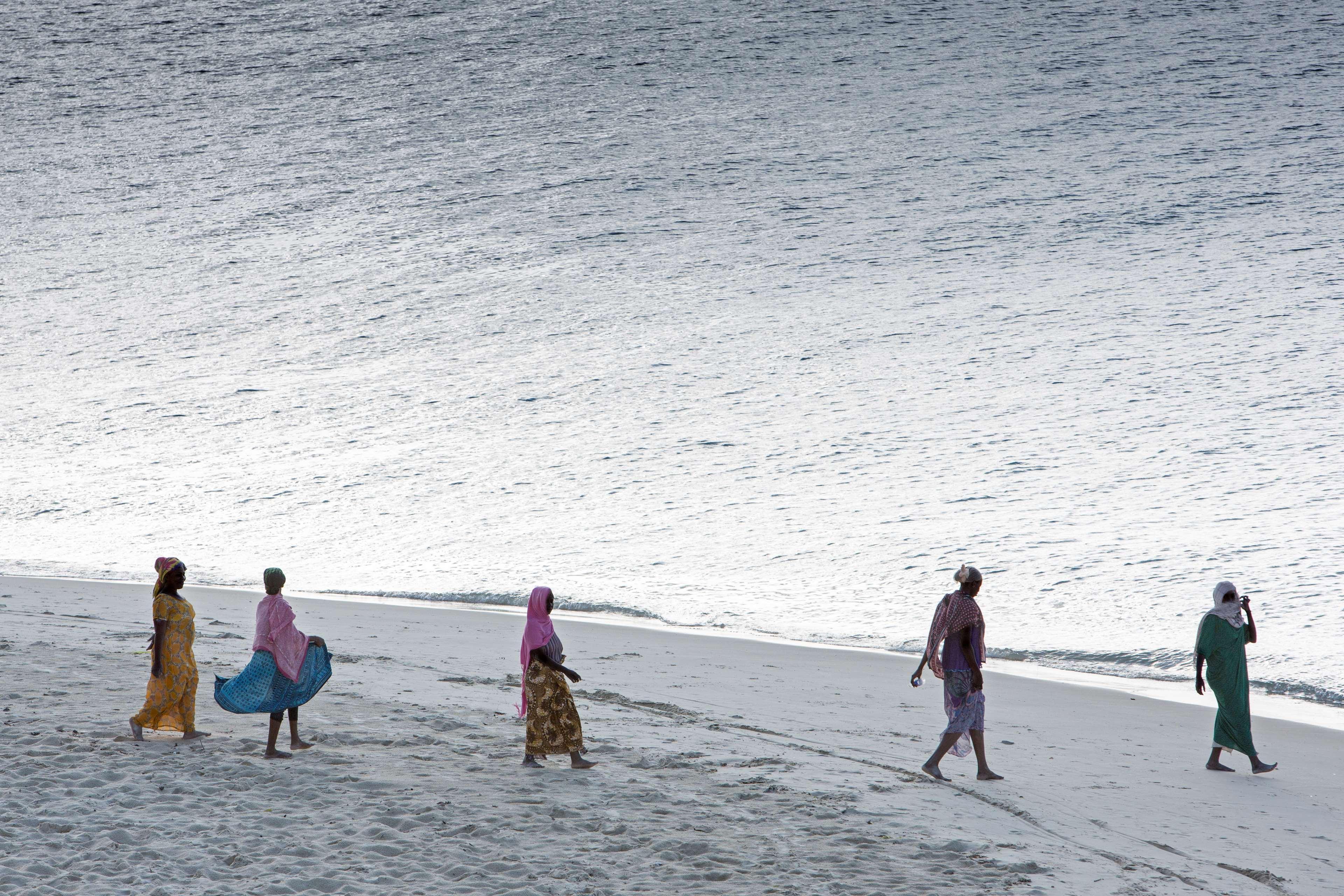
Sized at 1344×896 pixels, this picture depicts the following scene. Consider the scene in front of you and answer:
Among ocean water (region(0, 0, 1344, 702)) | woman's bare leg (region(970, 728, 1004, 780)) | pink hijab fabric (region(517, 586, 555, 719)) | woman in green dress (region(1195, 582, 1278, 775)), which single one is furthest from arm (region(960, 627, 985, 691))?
ocean water (region(0, 0, 1344, 702))

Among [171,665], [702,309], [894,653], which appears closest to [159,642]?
[171,665]

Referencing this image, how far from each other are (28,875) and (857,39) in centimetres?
5193

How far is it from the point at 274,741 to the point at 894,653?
894 centimetres

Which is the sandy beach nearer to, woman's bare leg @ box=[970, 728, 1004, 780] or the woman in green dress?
woman's bare leg @ box=[970, 728, 1004, 780]

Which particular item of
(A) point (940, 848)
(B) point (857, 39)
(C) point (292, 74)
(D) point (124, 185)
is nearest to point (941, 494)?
(A) point (940, 848)

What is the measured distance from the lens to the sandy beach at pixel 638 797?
609 centimetres

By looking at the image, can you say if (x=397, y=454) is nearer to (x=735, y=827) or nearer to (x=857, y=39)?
(x=735, y=827)

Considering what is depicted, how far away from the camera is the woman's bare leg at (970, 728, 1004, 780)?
25.3 ft

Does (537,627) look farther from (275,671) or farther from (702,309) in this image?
(702,309)

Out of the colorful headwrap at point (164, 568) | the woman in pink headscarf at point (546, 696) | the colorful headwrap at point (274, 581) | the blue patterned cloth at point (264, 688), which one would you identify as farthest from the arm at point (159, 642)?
the woman in pink headscarf at point (546, 696)

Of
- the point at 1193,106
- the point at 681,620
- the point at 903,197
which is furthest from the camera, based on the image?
the point at 1193,106

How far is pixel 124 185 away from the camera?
50438 mm

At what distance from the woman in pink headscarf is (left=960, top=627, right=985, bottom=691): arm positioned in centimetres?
244

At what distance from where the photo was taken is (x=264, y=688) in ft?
24.5
